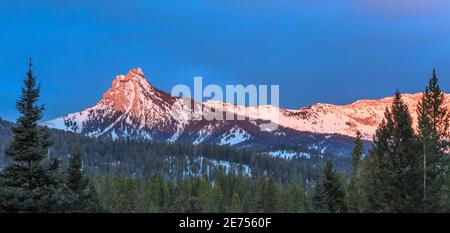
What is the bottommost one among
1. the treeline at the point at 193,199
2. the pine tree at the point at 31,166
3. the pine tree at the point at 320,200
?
the treeline at the point at 193,199

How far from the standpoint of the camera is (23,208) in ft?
73.8

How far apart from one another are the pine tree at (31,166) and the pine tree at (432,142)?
25581 mm

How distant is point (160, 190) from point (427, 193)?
257 ft

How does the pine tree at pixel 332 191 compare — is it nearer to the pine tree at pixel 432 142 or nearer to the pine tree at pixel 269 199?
the pine tree at pixel 432 142

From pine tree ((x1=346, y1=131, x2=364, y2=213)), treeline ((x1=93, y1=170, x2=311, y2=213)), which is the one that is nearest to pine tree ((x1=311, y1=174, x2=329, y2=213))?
pine tree ((x1=346, y1=131, x2=364, y2=213))

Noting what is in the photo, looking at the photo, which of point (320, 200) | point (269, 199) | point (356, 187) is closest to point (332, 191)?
point (320, 200)

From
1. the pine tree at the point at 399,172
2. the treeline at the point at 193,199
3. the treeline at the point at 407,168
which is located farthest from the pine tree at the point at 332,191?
the treeline at the point at 193,199

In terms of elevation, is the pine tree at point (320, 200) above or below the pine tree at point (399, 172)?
below

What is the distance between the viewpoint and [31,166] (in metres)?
24.1

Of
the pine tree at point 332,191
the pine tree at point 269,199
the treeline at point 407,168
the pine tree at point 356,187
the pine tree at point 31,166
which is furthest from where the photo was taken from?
the pine tree at point 269,199

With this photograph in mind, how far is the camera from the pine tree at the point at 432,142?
37903mm
